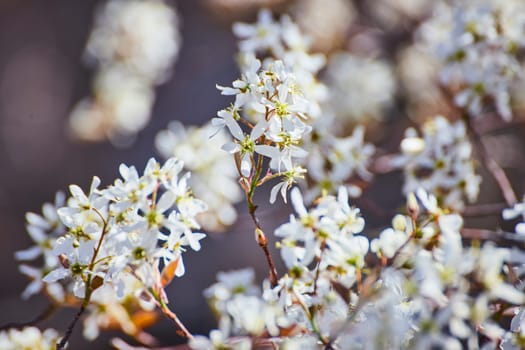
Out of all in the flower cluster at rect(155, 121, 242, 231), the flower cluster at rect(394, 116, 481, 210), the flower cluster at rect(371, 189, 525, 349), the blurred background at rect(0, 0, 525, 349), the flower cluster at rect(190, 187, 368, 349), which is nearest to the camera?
the flower cluster at rect(371, 189, 525, 349)

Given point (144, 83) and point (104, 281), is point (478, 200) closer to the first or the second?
point (144, 83)

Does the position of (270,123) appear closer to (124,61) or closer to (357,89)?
(357,89)

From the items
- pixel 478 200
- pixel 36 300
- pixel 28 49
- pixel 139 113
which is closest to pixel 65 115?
pixel 28 49

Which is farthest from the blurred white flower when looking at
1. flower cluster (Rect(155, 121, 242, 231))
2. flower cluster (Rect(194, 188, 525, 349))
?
flower cluster (Rect(194, 188, 525, 349))

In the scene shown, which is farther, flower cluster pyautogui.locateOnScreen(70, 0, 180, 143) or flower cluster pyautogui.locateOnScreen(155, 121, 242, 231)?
flower cluster pyautogui.locateOnScreen(70, 0, 180, 143)

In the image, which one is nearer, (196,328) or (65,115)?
(196,328)

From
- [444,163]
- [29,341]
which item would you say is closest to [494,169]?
[444,163]

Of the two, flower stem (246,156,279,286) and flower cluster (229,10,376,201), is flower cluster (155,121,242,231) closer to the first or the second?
flower cluster (229,10,376,201)
